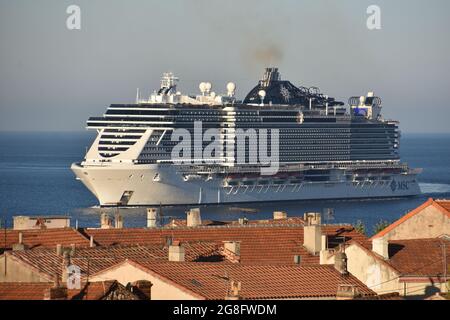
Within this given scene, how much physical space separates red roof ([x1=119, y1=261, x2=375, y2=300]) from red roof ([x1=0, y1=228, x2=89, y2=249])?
8.11 m

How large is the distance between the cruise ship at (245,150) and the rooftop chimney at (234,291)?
84.6m

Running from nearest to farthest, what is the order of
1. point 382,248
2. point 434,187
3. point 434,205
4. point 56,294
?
point 56,294 → point 382,248 → point 434,205 → point 434,187

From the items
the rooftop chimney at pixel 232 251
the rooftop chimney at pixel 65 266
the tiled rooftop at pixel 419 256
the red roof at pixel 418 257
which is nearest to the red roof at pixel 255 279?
the rooftop chimney at pixel 65 266

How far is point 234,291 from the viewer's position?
20859 millimetres

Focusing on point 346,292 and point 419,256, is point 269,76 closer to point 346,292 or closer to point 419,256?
point 419,256

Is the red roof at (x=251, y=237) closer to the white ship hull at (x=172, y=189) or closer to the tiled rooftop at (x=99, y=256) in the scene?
the tiled rooftop at (x=99, y=256)

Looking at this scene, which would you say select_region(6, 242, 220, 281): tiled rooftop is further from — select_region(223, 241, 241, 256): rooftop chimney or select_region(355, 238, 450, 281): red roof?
select_region(355, 238, 450, 281): red roof

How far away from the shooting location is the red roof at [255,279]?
22734mm

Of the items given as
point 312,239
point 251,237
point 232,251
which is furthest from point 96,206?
point 232,251

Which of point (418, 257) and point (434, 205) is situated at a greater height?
point (434, 205)

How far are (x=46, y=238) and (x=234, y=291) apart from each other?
1351cm
